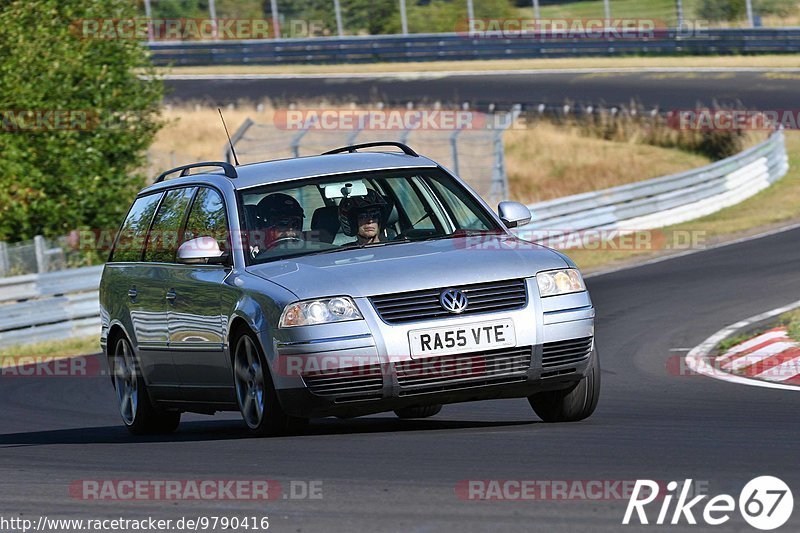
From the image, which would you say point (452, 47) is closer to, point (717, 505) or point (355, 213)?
point (355, 213)

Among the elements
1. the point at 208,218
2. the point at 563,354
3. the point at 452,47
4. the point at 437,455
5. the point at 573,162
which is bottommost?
the point at 573,162

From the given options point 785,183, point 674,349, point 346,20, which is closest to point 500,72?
point 346,20

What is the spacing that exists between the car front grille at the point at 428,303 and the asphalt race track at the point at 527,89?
101 feet

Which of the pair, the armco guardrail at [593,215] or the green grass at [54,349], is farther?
the armco guardrail at [593,215]

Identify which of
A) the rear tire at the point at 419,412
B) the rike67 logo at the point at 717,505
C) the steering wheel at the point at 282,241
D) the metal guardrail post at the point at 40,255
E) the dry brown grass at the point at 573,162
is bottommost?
the dry brown grass at the point at 573,162

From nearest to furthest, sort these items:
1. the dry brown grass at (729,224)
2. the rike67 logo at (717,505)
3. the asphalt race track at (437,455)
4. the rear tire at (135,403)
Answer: the rike67 logo at (717,505)
the asphalt race track at (437,455)
the rear tire at (135,403)
the dry brown grass at (729,224)

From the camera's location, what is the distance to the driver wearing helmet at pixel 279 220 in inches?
341

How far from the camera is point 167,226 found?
979 centimetres

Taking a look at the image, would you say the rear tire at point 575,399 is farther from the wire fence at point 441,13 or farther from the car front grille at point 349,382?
the wire fence at point 441,13

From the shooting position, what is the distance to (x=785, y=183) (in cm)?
3047

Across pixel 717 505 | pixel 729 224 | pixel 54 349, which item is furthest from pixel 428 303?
pixel 729 224

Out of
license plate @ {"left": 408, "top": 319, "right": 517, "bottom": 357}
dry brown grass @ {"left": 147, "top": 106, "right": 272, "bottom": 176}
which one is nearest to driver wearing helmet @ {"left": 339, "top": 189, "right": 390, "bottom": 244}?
license plate @ {"left": 408, "top": 319, "right": 517, "bottom": 357}

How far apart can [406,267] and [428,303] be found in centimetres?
28

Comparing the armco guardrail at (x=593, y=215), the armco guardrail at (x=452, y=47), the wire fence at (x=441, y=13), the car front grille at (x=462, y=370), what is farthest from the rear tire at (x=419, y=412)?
the wire fence at (x=441, y=13)
